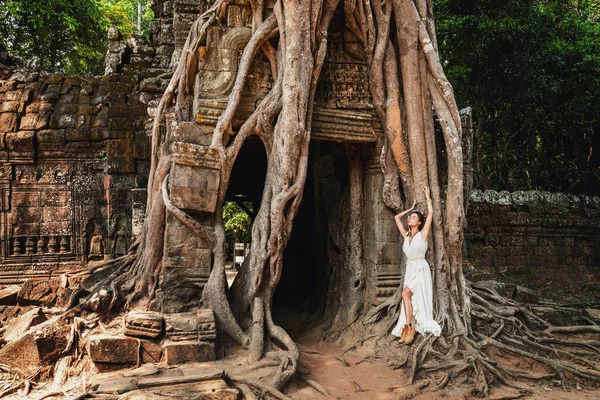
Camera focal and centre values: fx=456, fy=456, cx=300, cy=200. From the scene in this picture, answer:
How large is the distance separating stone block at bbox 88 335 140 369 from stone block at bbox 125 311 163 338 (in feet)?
0.21

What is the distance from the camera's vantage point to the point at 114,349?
3678mm

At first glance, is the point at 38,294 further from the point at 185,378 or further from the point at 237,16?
the point at 237,16

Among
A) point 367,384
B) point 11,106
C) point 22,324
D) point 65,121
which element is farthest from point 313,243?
point 11,106

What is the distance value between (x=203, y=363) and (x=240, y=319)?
25.9 inches

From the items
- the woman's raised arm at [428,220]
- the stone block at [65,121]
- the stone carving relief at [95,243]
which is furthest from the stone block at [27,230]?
the woman's raised arm at [428,220]

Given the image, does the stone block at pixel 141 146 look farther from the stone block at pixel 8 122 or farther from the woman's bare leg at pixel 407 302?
the woman's bare leg at pixel 407 302

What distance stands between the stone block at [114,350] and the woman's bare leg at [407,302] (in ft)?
8.04

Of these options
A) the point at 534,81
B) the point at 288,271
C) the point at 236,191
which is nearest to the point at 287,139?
the point at 288,271

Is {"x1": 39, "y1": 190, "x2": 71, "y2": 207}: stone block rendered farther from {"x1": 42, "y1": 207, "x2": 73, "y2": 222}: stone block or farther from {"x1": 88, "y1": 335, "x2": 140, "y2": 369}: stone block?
{"x1": 88, "y1": 335, "x2": 140, "y2": 369}: stone block

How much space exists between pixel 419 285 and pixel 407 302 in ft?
0.67

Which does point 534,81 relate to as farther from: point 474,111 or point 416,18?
point 416,18

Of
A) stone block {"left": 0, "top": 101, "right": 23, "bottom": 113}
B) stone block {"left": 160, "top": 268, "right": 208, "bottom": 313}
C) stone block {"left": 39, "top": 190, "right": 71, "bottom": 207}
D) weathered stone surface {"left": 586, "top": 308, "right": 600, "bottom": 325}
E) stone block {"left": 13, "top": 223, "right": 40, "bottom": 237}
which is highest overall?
stone block {"left": 0, "top": 101, "right": 23, "bottom": 113}

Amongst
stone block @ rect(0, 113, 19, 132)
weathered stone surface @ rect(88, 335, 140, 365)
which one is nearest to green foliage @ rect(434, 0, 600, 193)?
stone block @ rect(0, 113, 19, 132)

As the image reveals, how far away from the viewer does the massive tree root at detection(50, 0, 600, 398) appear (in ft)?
13.8
